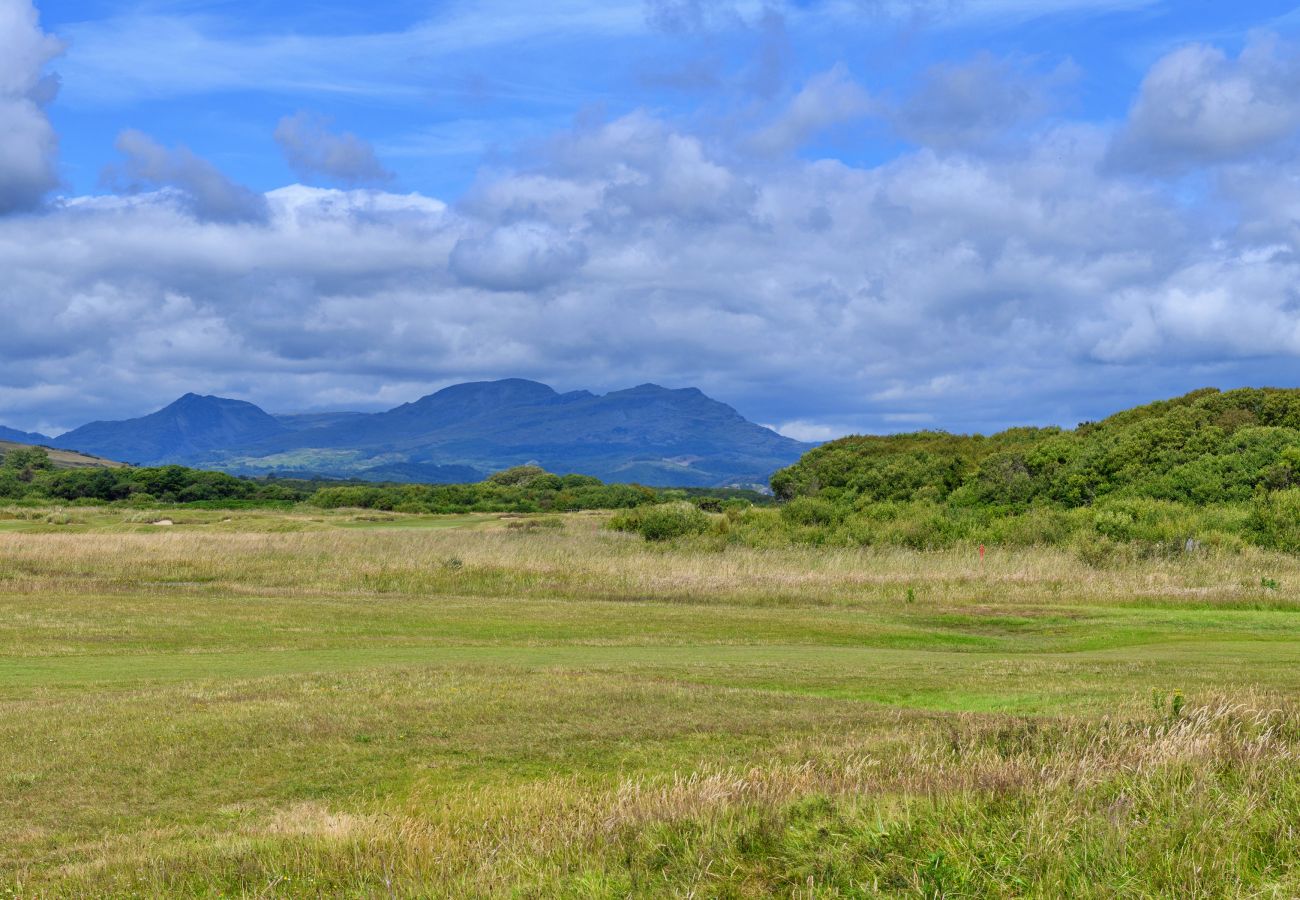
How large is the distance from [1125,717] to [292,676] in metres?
12.3

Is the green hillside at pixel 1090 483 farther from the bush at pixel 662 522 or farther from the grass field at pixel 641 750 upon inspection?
the grass field at pixel 641 750

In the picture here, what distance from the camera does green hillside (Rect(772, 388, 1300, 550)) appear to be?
49.2 m

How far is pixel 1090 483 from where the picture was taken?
212ft

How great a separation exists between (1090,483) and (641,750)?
5744 centimetres

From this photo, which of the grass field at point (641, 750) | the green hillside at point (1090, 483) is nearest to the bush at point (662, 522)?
the green hillside at point (1090, 483)

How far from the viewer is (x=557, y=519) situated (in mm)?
72562

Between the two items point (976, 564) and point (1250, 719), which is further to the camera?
point (976, 564)

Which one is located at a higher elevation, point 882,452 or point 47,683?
point 882,452

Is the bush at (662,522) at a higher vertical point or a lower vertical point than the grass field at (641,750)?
higher

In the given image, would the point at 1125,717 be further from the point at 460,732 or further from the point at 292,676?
the point at 292,676

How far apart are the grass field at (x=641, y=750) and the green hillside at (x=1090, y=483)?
16938 mm

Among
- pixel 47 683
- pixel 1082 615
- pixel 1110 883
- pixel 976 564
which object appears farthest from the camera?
pixel 976 564

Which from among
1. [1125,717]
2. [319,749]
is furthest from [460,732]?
[1125,717]

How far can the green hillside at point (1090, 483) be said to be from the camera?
49156 mm
